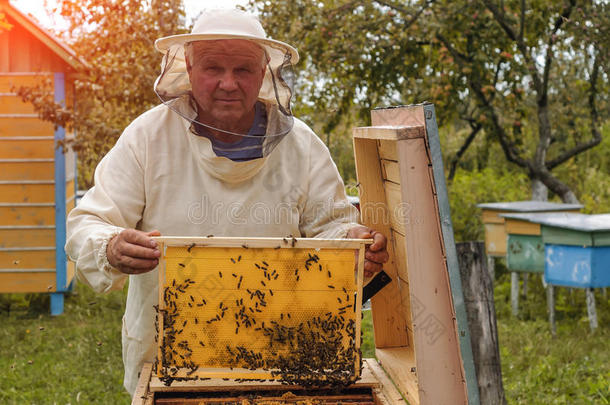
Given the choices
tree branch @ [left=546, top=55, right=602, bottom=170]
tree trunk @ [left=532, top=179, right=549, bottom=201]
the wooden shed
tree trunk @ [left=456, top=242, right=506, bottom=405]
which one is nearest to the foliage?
tree trunk @ [left=456, top=242, right=506, bottom=405]

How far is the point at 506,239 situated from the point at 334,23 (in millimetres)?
3150

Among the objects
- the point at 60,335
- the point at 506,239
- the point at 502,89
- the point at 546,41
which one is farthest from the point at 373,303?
the point at 502,89

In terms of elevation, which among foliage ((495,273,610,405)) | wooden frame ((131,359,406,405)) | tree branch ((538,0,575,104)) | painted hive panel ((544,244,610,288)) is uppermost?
tree branch ((538,0,575,104))

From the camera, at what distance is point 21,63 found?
7.17 meters

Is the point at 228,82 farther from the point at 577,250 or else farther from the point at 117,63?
the point at 117,63

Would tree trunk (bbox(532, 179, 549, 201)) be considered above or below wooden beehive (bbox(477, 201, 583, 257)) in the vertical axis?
above

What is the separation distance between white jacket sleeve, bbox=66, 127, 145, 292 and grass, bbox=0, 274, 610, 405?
2.75m

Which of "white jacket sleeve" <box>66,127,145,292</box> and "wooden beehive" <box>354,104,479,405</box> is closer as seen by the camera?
"wooden beehive" <box>354,104,479,405</box>

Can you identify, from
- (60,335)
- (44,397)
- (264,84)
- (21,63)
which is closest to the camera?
(264,84)

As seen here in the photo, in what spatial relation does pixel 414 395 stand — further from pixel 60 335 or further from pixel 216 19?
pixel 60 335

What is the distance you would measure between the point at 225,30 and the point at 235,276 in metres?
0.86

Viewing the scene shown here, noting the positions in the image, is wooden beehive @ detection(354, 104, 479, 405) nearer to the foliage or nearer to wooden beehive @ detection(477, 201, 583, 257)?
the foliage

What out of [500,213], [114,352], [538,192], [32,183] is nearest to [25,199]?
[32,183]

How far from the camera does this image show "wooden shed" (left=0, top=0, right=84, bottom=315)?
7203 mm
